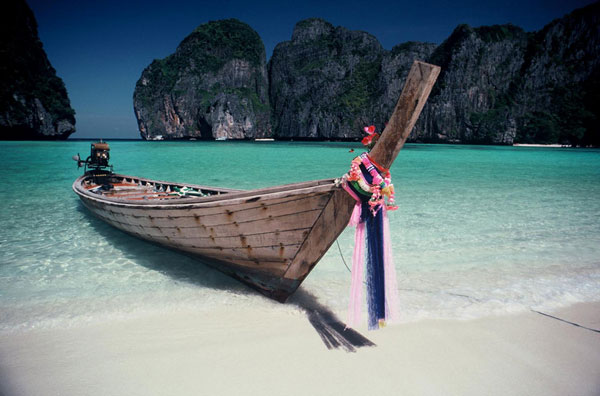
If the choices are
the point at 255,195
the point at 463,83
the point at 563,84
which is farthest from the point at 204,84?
the point at 255,195

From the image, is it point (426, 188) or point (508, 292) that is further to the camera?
point (426, 188)

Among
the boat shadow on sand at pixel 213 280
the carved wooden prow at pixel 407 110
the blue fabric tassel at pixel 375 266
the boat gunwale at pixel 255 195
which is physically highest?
the carved wooden prow at pixel 407 110

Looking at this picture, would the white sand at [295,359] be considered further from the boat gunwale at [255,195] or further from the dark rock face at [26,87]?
the dark rock face at [26,87]

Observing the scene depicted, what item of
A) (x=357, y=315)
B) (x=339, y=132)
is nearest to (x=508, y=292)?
(x=357, y=315)

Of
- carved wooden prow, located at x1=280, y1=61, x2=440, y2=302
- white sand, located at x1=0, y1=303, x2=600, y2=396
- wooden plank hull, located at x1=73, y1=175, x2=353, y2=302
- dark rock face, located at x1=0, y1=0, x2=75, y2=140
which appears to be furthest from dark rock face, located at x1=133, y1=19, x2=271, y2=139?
carved wooden prow, located at x1=280, y1=61, x2=440, y2=302

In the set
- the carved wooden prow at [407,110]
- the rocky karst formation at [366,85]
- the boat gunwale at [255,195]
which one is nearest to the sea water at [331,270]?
the boat gunwale at [255,195]

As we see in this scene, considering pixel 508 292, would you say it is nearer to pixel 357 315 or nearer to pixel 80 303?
pixel 357 315

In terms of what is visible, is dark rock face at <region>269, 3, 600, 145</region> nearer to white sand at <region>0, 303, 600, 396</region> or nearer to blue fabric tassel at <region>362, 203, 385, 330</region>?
white sand at <region>0, 303, 600, 396</region>

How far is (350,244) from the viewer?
6.51m

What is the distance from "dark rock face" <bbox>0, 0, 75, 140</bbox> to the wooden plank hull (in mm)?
95680

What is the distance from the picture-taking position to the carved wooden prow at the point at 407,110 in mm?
2203

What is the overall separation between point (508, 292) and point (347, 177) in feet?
10.4

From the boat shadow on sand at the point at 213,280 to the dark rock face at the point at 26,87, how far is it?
92957 mm

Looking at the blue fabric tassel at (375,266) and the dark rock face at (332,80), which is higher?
the dark rock face at (332,80)
